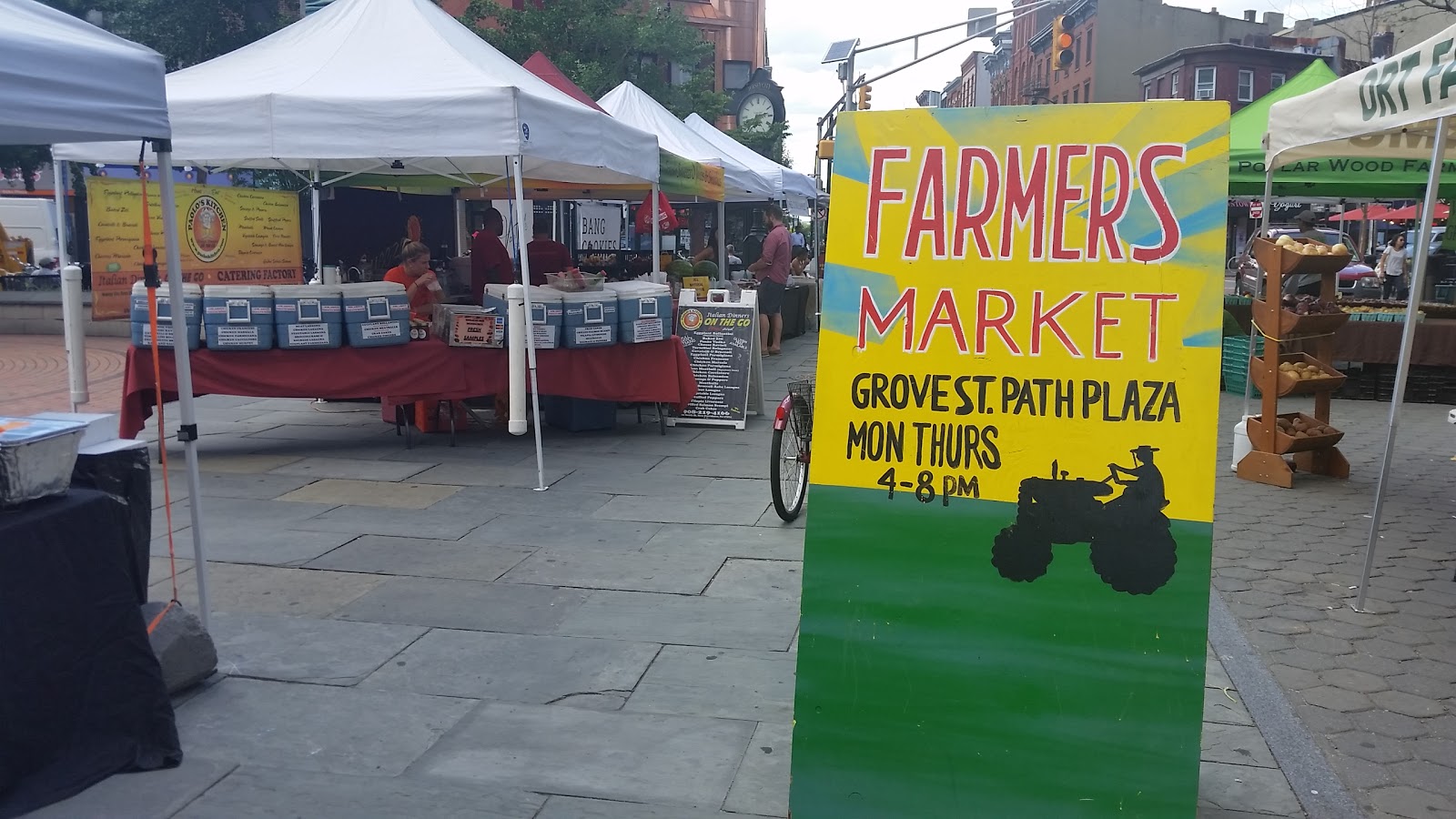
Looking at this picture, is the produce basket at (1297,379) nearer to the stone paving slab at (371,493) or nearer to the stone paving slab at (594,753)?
the stone paving slab at (594,753)

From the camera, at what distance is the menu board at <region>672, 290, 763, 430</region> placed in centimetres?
1065

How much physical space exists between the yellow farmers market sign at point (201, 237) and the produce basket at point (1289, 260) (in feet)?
30.3

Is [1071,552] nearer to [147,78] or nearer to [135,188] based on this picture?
[147,78]

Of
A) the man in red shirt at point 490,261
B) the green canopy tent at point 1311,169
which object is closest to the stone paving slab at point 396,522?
the man in red shirt at point 490,261

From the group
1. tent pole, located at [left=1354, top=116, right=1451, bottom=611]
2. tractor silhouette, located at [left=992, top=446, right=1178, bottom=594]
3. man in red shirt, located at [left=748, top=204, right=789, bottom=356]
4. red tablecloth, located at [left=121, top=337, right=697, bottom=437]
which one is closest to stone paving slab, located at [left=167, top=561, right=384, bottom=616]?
red tablecloth, located at [left=121, top=337, right=697, bottom=437]

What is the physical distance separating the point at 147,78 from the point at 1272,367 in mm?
7442

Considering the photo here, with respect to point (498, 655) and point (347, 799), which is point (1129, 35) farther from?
point (347, 799)

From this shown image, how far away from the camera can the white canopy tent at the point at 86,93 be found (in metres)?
3.66

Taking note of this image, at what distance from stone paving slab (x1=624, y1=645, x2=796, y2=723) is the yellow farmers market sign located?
7619mm

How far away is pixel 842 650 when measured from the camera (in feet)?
10.2

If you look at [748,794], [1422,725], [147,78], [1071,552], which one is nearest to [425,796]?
[748,794]

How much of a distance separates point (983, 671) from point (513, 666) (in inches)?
91.9

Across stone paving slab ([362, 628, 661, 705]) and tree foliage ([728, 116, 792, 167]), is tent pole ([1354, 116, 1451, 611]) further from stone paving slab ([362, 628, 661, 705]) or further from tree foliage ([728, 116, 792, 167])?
tree foliage ([728, 116, 792, 167])

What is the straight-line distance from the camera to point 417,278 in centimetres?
1012
